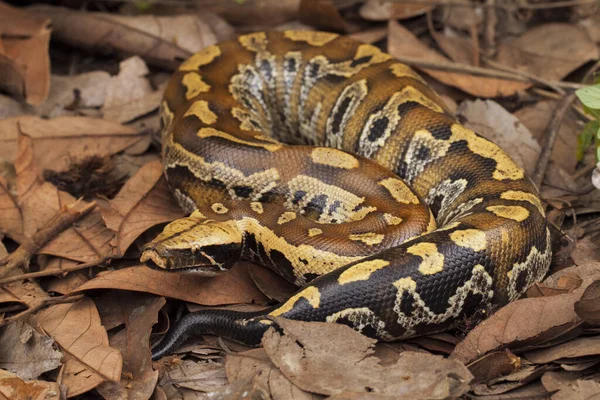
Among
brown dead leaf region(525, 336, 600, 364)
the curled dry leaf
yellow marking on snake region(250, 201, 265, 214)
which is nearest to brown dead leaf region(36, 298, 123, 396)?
yellow marking on snake region(250, 201, 265, 214)

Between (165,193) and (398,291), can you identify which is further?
(165,193)

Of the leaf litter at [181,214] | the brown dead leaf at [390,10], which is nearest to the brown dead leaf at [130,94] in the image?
the leaf litter at [181,214]

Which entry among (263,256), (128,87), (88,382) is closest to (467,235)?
(263,256)

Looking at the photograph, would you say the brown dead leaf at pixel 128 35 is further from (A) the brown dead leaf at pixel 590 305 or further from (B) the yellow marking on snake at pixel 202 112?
(A) the brown dead leaf at pixel 590 305

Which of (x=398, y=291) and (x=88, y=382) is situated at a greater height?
(x=398, y=291)

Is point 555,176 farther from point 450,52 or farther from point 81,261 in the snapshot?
point 81,261

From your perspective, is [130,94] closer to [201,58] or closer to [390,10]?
[201,58]

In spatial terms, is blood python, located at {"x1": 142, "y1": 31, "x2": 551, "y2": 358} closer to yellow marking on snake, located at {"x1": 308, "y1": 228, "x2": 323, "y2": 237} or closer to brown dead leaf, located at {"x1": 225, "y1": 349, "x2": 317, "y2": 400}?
yellow marking on snake, located at {"x1": 308, "y1": 228, "x2": 323, "y2": 237}

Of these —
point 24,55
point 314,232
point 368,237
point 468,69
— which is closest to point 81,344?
point 314,232
